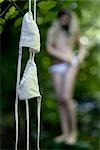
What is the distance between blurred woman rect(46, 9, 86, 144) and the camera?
5.62 metres

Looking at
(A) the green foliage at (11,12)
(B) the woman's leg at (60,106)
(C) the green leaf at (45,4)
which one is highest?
(C) the green leaf at (45,4)

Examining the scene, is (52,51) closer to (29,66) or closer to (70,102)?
(70,102)

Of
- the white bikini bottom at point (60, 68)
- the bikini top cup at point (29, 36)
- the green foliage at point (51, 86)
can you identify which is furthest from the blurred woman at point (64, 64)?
the bikini top cup at point (29, 36)

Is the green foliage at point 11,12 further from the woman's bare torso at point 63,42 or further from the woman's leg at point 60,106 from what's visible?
the woman's bare torso at point 63,42

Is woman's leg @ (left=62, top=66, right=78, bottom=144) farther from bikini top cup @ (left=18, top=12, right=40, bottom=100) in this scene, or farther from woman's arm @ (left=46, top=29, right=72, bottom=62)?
bikini top cup @ (left=18, top=12, right=40, bottom=100)

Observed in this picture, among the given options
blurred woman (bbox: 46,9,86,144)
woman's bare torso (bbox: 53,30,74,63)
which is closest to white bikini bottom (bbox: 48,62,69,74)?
blurred woman (bbox: 46,9,86,144)

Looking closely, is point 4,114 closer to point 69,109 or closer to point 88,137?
point 88,137

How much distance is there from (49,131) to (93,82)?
→ 1365 mm

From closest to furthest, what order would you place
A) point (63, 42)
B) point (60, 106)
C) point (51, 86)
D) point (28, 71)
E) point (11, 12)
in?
1. point (28, 71)
2. point (11, 12)
3. point (60, 106)
4. point (63, 42)
5. point (51, 86)

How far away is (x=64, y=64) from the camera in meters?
5.69

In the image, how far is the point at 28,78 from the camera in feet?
4.99

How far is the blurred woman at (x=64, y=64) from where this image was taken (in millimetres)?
5625

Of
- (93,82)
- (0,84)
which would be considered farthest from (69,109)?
(93,82)

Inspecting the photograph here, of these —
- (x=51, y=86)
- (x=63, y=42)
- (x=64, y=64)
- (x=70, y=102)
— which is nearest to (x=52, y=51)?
(x=64, y=64)
